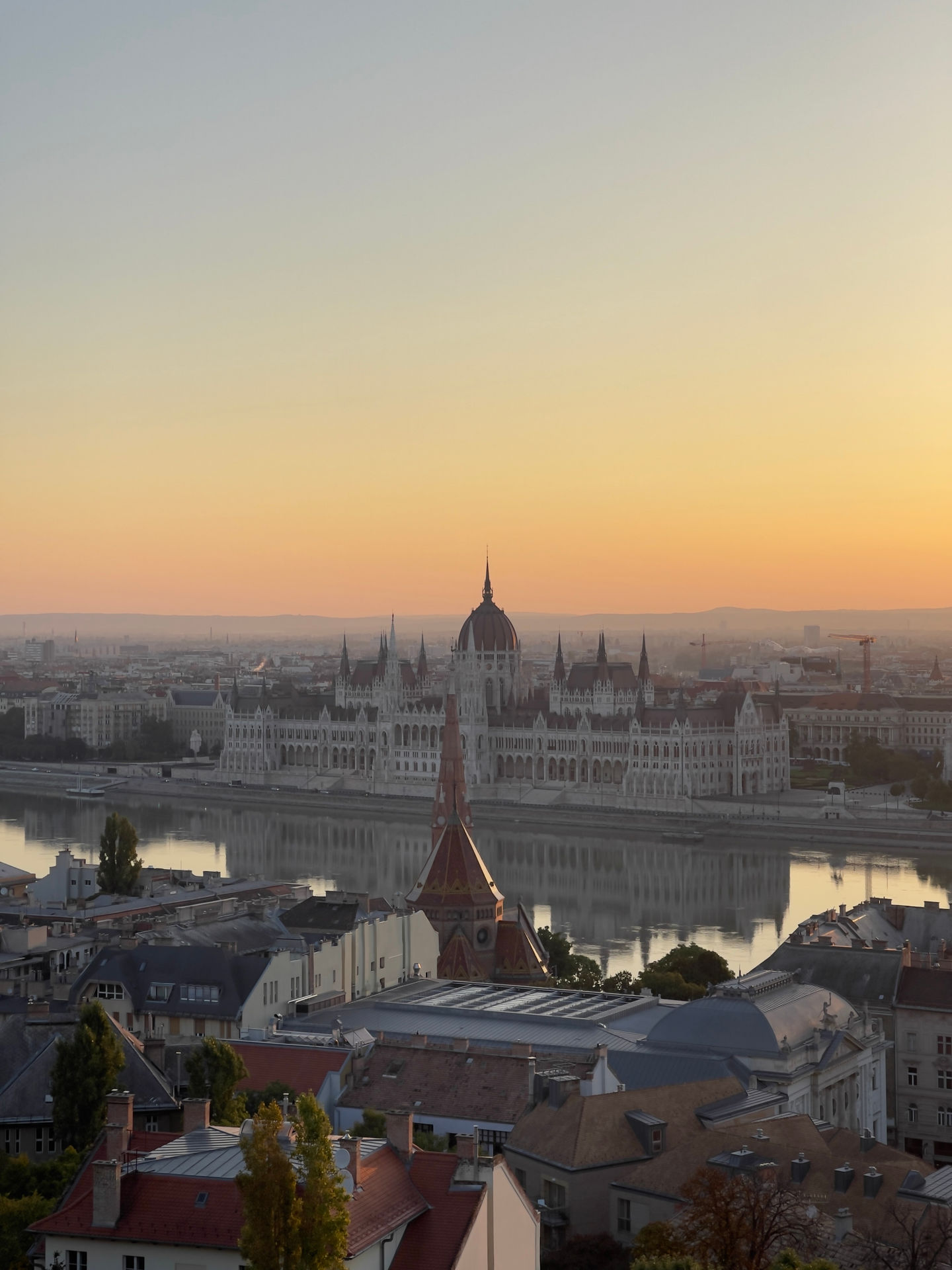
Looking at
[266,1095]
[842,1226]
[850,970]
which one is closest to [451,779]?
[850,970]

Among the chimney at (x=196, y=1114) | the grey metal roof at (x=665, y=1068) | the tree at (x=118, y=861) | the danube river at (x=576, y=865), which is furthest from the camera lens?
the danube river at (x=576, y=865)

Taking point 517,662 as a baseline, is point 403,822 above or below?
below

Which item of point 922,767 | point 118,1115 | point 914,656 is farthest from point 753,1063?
point 914,656

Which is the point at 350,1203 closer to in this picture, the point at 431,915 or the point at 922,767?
the point at 431,915

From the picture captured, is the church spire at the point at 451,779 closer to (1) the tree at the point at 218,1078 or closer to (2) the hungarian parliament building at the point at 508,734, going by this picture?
(1) the tree at the point at 218,1078

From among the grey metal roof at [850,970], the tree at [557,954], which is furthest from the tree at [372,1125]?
the tree at [557,954]

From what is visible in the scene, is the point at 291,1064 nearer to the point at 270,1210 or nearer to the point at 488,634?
the point at 270,1210
